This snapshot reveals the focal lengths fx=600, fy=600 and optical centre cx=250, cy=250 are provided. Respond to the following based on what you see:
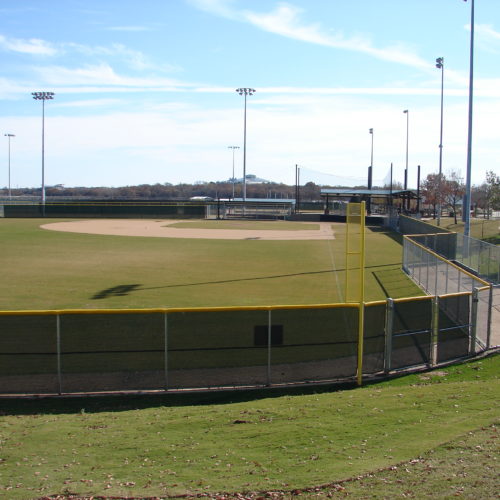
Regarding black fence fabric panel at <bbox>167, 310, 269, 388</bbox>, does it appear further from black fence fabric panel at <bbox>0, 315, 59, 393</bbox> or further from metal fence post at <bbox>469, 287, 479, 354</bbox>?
metal fence post at <bbox>469, 287, 479, 354</bbox>

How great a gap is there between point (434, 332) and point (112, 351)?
697cm

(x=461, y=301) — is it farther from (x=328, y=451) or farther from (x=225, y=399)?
(x=328, y=451)

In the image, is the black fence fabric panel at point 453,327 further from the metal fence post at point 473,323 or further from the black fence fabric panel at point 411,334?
the black fence fabric panel at point 411,334

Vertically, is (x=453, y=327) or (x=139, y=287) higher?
(x=453, y=327)

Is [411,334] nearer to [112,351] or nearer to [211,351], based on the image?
[211,351]

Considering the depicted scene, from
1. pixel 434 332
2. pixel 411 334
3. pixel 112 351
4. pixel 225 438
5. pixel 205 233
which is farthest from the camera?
pixel 205 233

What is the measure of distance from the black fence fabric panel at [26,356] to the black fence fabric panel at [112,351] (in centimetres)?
29

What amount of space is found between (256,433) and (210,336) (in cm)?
383

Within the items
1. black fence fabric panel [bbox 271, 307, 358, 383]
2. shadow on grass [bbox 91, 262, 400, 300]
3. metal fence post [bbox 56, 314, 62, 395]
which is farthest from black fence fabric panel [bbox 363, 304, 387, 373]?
shadow on grass [bbox 91, 262, 400, 300]

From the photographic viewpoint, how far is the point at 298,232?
57062mm

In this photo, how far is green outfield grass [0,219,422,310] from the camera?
21.2 m

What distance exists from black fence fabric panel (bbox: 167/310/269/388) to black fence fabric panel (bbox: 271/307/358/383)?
36 cm

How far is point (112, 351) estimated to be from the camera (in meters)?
11.3

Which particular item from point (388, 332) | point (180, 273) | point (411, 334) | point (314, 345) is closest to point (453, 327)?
point (411, 334)
